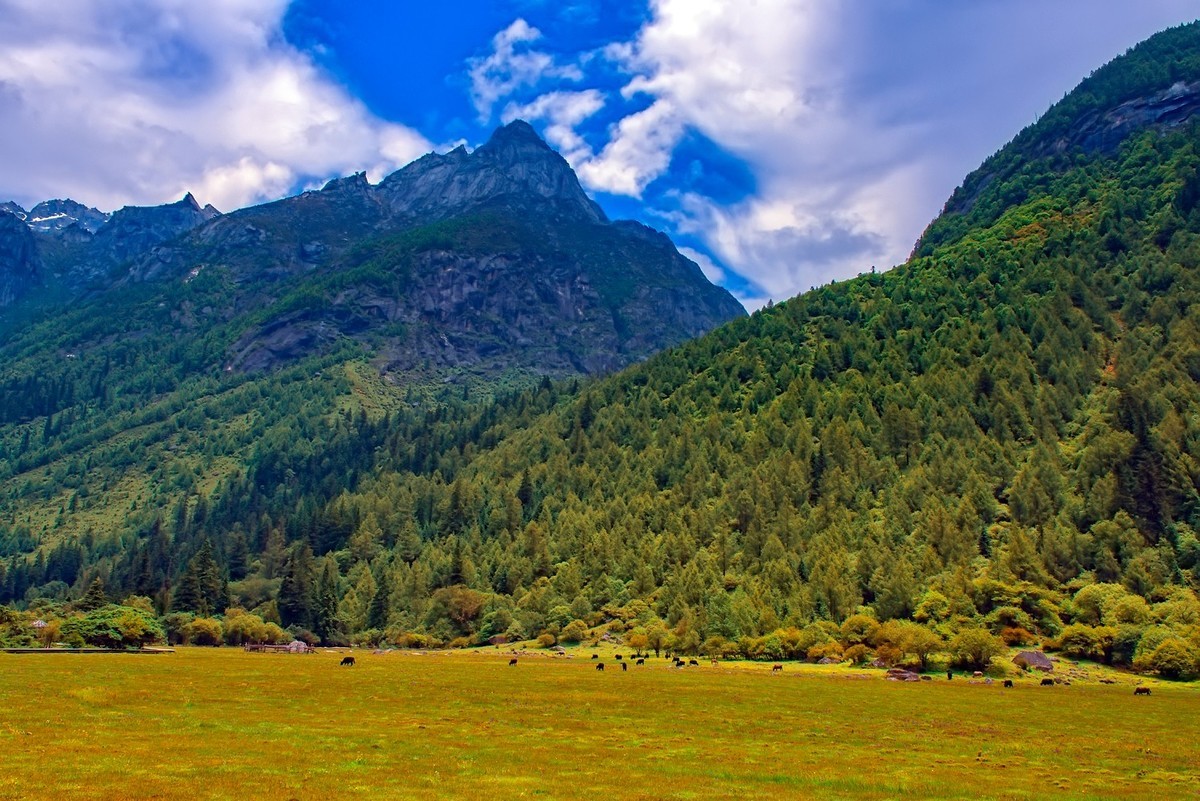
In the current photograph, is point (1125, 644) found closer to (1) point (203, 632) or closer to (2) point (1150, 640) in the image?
(2) point (1150, 640)

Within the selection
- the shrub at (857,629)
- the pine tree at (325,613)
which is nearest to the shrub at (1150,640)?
the shrub at (857,629)

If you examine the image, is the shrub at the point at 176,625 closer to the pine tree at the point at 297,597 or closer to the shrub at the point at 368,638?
the pine tree at the point at 297,597

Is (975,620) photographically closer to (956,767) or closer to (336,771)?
(956,767)

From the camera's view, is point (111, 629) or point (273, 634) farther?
point (273, 634)

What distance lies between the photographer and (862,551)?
523ft

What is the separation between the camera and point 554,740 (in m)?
43.6

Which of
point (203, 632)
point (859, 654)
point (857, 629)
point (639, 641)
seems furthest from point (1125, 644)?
point (203, 632)

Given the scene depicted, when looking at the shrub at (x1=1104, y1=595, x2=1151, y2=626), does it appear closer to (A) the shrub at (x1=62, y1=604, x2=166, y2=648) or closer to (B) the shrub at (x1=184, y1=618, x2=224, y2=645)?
(A) the shrub at (x1=62, y1=604, x2=166, y2=648)

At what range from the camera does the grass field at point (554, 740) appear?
31.0m

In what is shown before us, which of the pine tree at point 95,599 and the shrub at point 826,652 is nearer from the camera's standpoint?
the shrub at point 826,652

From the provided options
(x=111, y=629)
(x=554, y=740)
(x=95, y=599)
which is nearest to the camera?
(x=554, y=740)

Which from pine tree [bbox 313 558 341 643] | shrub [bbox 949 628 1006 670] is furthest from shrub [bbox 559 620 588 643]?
shrub [bbox 949 628 1006 670]

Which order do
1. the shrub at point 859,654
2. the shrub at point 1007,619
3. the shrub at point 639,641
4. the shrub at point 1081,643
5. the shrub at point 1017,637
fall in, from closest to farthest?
1. the shrub at point 1081,643
2. the shrub at point 859,654
3. the shrub at point 1017,637
4. the shrub at point 1007,619
5. the shrub at point 639,641

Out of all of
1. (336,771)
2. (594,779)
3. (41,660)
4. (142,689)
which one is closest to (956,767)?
(594,779)
